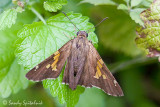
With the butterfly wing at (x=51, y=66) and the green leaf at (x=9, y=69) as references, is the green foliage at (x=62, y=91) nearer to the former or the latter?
the butterfly wing at (x=51, y=66)

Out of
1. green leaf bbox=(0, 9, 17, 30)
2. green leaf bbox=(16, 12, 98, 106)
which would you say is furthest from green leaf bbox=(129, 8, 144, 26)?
green leaf bbox=(0, 9, 17, 30)

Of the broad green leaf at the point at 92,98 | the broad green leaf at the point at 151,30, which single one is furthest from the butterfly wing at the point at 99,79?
the broad green leaf at the point at 92,98

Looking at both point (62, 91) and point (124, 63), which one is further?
point (124, 63)

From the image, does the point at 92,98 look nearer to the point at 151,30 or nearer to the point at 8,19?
the point at 151,30

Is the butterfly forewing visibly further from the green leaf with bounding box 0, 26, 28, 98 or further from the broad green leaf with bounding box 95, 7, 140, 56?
the broad green leaf with bounding box 95, 7, 140, 56

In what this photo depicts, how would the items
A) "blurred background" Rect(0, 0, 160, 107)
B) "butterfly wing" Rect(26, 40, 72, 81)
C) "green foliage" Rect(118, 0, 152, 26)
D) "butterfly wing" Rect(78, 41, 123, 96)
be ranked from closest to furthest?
"butterfly wing" Rect(26, 40, 72, 81)
"butterfly wing" Rect(78, 41, 123, 96)
"green foliage" Rect(118, 0, 152, 26)
"blurred background" Rect(0, 0, 160, 107)

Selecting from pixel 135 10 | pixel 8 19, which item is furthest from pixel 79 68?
pixel 135 10

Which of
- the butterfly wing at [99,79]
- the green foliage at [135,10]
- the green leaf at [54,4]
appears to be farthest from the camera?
the green foliage at [135,10]
